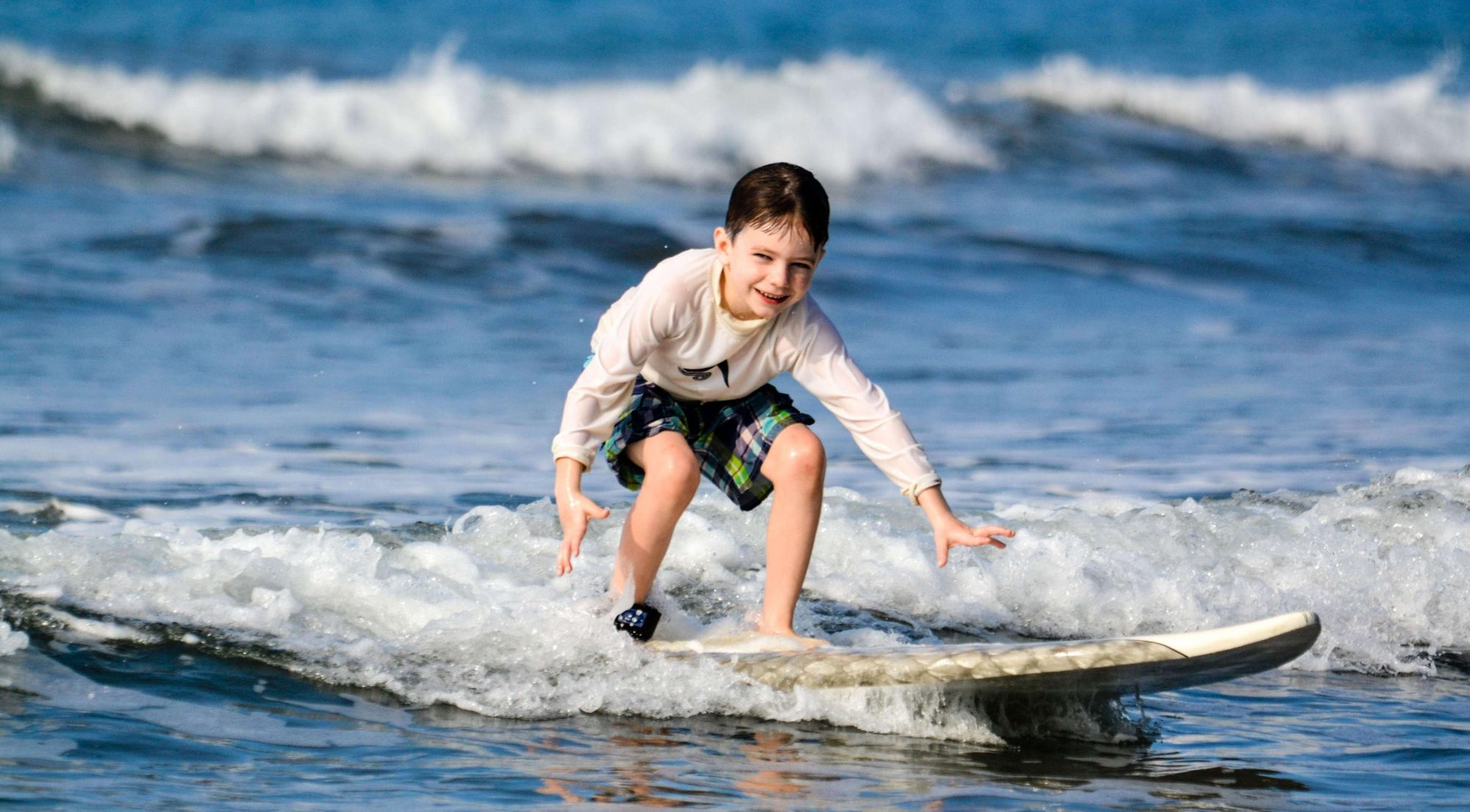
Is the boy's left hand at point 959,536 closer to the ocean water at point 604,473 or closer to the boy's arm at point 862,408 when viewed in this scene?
the boy's arm at point 862,408

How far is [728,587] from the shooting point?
5062 mm

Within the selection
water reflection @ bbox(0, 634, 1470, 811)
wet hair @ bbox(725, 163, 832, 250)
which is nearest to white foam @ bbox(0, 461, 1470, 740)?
water reflection @ bbox(0, 634, 1470, 811)

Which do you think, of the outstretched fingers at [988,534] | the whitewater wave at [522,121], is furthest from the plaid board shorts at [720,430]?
the whitewater wave at [522,121]

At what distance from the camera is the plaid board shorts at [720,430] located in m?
4.18

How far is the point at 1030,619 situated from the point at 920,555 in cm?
46

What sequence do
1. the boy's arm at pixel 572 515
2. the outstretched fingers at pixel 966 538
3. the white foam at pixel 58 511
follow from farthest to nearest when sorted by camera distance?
the white foam at pixel 58 511 → the outstretched fingers at pixel 966 538 → the boy's arm at pixel 572 515

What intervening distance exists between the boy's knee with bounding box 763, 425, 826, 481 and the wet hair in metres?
0.49

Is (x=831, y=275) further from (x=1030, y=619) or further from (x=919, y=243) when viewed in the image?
(x=1030, y=619)

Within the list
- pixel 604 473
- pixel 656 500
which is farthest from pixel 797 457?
pixel 604 473

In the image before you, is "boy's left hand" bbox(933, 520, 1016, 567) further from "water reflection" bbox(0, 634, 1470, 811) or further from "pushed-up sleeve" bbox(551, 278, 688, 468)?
"pushed-up sleeve" bbox(551, 278, 688, 468)

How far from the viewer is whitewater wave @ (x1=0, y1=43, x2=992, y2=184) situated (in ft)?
56.7

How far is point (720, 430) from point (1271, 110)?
67.9 feet

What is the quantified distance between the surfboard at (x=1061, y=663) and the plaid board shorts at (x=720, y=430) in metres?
0.51

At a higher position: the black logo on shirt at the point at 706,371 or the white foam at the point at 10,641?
the black logo on shirt at the point at 706,371
